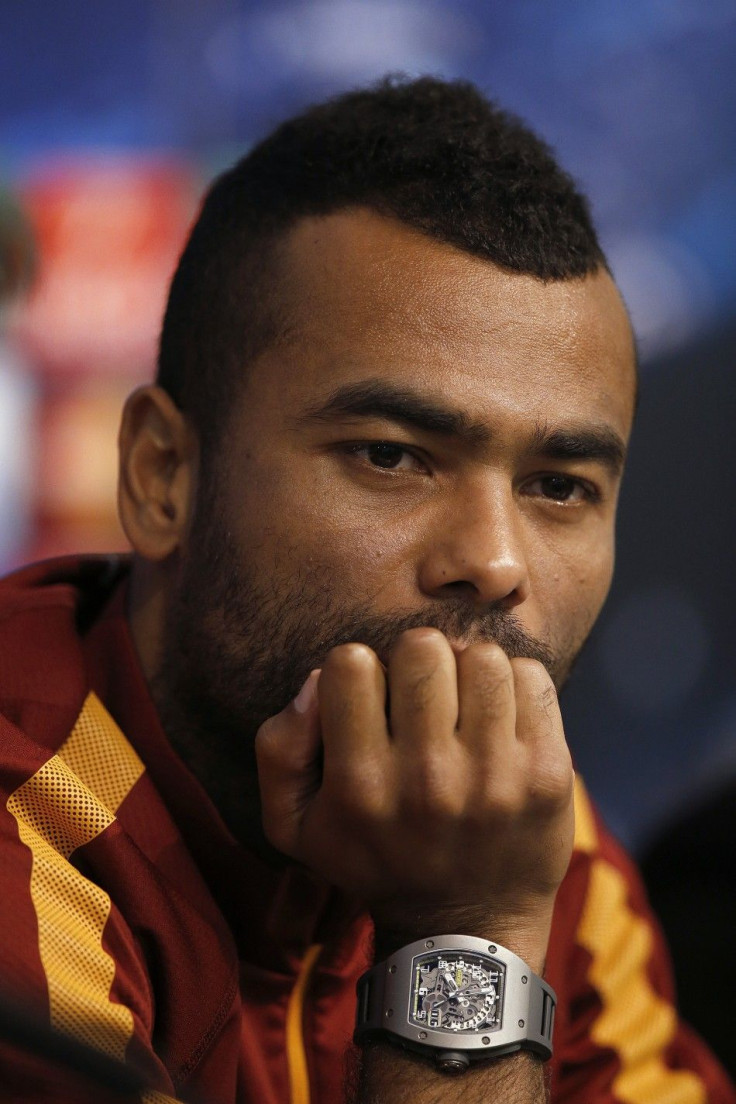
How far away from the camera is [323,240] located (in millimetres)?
1466

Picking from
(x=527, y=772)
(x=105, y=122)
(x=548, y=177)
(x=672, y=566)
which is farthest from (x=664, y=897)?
(x=105, y=122)

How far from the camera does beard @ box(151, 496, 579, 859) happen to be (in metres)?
1.31

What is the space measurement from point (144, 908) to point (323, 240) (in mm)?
840

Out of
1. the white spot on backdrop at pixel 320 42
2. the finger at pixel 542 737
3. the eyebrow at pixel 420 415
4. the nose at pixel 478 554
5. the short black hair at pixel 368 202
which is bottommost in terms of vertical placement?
the finger at pixel 542 737

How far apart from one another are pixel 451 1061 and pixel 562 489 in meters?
0.71

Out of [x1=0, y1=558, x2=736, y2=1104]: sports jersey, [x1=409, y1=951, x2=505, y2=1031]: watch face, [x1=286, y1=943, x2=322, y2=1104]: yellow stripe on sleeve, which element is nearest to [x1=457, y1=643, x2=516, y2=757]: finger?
[x1=409, y1=951, x2=505, y2=1031]: watch face

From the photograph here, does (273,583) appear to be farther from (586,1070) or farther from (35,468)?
(35,468)

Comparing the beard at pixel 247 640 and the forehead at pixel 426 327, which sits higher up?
the forehead at pixel 426 327

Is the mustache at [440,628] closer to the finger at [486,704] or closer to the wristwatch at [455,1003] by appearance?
the finger at [486,704]

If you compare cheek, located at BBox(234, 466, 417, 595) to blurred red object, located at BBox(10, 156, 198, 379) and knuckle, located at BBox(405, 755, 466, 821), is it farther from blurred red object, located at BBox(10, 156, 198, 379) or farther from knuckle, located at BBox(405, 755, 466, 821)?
blurred red object, located at BBox(10, 156, 198, 379)

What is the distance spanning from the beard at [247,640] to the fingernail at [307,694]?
92 millimetres

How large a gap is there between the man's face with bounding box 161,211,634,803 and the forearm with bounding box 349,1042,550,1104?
1.39ft

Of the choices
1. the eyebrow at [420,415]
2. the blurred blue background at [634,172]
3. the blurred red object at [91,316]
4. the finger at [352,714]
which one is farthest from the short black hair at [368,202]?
the blurred red object at [91,316]

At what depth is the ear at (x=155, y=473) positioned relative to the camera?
61.0 inches
